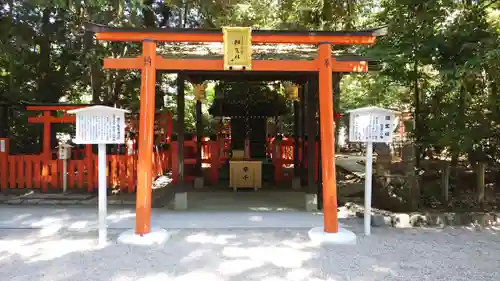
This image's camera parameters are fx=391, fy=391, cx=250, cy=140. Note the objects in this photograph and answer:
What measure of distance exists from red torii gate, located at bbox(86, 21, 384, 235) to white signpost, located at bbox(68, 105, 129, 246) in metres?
0.39

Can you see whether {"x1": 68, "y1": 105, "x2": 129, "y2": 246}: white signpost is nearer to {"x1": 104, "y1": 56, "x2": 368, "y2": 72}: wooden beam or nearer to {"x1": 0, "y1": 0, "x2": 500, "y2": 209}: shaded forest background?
{"x1": 104, "y1": 56, "x2": 368, "y2": 72}: wooden beam

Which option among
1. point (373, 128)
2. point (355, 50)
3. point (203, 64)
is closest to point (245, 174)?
point (355, 50)

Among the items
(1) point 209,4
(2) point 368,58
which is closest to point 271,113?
(1) point 209,4

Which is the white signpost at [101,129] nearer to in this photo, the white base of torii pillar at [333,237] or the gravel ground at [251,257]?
the gravel ground at [251,257]

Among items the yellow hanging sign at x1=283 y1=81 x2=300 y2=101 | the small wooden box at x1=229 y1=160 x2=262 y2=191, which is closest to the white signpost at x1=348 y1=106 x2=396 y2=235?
the small wooden box at x1=229 y1=160 x2=262 y2=191

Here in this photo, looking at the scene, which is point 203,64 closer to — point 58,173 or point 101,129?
point 101,129

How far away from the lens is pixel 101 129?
18.1 feet

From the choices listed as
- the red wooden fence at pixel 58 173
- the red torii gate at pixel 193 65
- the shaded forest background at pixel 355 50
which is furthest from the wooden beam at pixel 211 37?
the red wooden fence at pixel 58 173

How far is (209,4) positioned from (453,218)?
8.29 meters

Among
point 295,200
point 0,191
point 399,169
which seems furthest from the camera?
point 0,191

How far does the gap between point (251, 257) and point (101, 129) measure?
274 centimetres

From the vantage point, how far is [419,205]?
8.12 m

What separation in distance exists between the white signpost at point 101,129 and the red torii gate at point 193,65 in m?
0.39

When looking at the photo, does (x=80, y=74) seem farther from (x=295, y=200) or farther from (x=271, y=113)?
(x=295, y=200)
